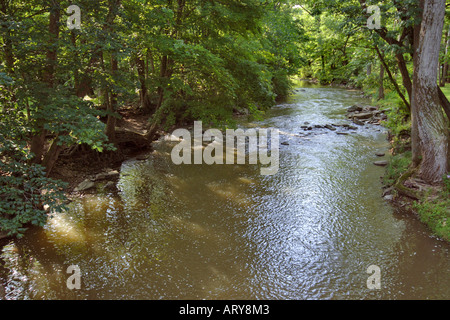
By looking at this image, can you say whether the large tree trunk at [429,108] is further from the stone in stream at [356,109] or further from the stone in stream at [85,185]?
the stone in stream at [356,109]

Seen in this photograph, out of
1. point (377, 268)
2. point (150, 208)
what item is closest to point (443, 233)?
point (377, 268)

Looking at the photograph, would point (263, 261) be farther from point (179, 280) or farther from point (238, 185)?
point (238, 185)

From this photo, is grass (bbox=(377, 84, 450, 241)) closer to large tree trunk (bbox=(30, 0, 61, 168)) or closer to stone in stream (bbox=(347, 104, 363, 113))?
large tree trunk (bbox=(30, 0, 61, 168))

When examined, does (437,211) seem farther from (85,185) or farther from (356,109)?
(356,109)

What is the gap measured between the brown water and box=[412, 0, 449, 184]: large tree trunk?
5.25ft

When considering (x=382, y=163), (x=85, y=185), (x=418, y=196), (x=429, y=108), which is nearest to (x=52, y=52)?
(x=85, y=185)

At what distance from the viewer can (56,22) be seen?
6641 mm

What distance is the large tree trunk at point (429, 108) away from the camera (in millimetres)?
7586

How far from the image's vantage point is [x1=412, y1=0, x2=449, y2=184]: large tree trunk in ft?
24.9

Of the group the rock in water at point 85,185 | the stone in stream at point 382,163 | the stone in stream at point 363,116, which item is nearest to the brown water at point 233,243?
the stone in stream at point 382,163

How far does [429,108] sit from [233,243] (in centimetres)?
626

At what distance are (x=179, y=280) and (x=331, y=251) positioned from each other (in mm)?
3220

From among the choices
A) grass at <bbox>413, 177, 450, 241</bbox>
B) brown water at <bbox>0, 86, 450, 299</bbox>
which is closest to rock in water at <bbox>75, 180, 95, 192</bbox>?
brown water at <bbox>0, 86, 450, 299</bbox>

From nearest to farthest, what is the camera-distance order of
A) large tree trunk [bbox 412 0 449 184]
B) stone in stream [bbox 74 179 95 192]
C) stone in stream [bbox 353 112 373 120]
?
large tree trunk [bbox 412 0 449 184]
stone in stream [bbox 74 179 95 192]
stone in stream [bbox 353 112 373 120]
